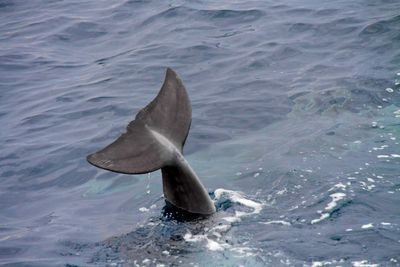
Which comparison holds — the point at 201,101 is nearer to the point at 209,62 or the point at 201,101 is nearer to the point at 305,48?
the point at 209,62

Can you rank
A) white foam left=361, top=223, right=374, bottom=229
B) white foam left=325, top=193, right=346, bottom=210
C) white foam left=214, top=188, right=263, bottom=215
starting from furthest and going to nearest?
white foam left=214, top=188, right=263, bottom=215
white foam left=325, top=193, right=346, bottom=210
white foam left=361, top=223, right=374, bottom=229

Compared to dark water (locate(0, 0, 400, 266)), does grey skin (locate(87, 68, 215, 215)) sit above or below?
above

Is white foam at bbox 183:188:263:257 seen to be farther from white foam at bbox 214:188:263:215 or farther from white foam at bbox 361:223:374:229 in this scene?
white foam at bbox 361:223:374:229

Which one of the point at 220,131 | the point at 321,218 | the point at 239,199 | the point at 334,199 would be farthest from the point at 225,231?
the point at 220,131

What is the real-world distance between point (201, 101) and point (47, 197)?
3269 millimetres

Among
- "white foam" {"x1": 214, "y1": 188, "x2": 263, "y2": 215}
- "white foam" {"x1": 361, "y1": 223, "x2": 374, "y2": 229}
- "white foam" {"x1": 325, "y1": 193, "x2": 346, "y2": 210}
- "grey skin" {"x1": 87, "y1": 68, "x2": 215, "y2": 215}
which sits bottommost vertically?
"white foam" {"x1": 361, "y1": 223, "x2": 374, "y2": 229}

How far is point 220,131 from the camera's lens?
1016 centimetres

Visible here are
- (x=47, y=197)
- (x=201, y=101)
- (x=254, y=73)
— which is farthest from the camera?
(x=254, y=73)

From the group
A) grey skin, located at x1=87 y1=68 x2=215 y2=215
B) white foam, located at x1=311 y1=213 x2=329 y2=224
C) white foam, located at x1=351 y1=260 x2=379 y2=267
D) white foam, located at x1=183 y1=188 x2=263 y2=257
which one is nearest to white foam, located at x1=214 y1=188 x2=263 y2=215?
white foam, located at x1=183 y1=188 x2=263 y2=257

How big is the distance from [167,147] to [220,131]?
3155mm

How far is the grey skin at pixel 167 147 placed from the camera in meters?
6.80

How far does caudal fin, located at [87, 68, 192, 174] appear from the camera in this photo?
663 centimetres

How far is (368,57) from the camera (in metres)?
12.0

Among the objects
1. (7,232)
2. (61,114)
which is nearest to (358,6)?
(61,114)
